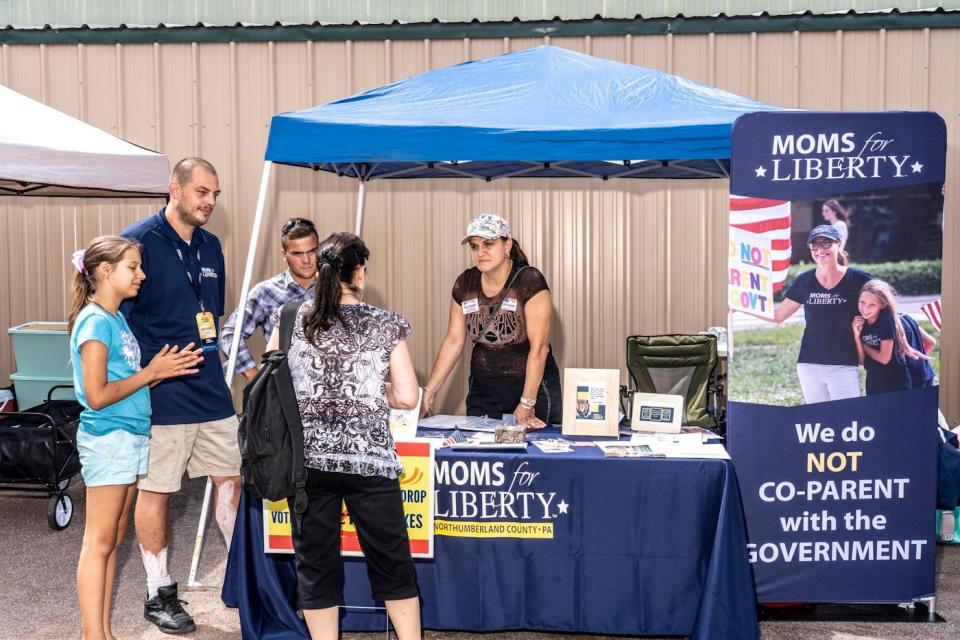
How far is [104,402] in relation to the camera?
3.20 m

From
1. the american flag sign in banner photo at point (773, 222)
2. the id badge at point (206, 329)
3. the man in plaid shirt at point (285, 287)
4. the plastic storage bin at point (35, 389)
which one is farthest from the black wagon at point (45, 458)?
the american flag sign in banner photo at point (773, 222)

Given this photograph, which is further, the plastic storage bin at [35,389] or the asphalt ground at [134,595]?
the plastic storage bin at [35,389]

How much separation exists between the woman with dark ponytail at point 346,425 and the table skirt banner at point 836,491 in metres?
1.44

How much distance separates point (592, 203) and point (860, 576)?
3.81 meters

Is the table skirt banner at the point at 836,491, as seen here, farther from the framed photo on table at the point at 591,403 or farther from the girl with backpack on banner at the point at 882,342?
the framed photo on table at the point at 591,403

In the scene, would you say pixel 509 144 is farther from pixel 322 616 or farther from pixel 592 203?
pixel 592 203

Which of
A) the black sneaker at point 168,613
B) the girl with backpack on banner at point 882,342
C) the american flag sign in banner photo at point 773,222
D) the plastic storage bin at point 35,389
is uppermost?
the american flag sign in banner photo at point 773,222

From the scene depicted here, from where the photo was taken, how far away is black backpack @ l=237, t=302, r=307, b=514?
9.69 ft

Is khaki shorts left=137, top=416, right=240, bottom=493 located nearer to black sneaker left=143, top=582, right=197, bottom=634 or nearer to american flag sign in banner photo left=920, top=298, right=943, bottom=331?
black sneaker left=143, top=582, right=197, bottom=634

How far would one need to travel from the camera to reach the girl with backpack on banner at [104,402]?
3.20 m

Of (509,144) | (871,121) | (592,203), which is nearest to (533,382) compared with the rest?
(509,144)

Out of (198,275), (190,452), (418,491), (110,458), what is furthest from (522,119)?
(110,458)

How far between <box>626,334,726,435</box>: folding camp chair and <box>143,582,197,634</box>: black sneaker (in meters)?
3.02

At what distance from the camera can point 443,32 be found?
6961 millimetres
